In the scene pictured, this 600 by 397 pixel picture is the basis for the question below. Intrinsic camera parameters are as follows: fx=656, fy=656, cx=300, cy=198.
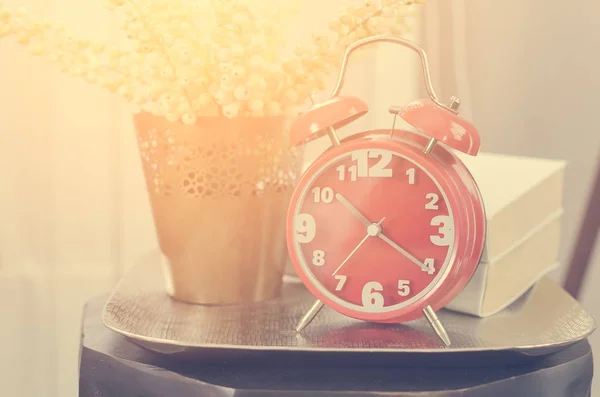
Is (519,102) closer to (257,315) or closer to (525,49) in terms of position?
(525,49)

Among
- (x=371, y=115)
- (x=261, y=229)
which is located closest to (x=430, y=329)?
(x=261, y=229)

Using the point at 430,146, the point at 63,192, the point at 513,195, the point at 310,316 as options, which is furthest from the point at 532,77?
the point at 63,192

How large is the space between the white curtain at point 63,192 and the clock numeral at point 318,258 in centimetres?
45

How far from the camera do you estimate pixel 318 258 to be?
0.66 m

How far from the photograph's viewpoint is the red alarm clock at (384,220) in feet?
2.04

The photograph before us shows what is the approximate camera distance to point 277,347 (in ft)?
1.97

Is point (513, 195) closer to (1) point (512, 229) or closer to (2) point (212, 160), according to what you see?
(1) point (512, 229)

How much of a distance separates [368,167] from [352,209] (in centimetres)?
4

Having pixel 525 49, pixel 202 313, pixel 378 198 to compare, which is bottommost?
pixel 202 313

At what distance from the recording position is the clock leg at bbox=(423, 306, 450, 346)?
618 mm

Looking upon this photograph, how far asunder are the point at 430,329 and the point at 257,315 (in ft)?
0.61

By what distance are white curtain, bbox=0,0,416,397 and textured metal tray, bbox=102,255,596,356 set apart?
0.31 meters

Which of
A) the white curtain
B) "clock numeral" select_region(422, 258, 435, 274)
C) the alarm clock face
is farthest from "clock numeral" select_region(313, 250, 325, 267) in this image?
the white curtain

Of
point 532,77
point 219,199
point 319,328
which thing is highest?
point 532,77
